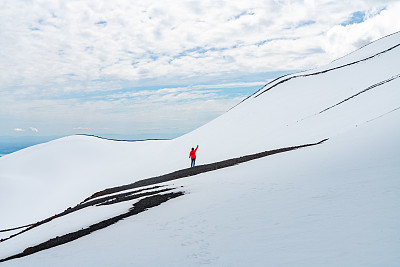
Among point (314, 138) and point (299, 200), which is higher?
point (314, 138)

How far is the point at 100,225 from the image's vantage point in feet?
50.3

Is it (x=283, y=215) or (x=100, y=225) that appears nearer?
(x=283, y=215)

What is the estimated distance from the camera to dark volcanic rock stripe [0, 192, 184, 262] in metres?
14.3

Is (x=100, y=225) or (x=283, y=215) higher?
(x=283, y=215)

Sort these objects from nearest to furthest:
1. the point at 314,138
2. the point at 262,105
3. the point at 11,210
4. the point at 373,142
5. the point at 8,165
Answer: the point at 373,142, the point at 314,138, the point at 11,210, the point at 262,105, the point at 8,165

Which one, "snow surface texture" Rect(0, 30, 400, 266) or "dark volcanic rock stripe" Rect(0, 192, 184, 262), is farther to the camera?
"dark volcanic rock stripe" Rect(0, 192, 184, 262)

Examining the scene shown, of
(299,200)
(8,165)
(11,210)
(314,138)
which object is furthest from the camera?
(8,165)

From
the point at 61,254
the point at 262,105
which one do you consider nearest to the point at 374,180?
the point at 61,254

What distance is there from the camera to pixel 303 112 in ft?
148

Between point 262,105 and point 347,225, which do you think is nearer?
point 347,225

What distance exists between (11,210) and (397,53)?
207 feet

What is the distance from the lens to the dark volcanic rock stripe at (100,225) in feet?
46.8

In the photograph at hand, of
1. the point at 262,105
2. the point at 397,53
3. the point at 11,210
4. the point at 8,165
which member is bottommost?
the point at 11,210

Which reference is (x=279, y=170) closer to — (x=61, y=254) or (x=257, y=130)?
(x=61, y=254)
